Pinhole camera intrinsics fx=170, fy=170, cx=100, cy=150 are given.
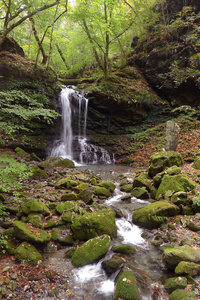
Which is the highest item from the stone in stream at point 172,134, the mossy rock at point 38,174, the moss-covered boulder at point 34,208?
the stone in stream at point 172,134

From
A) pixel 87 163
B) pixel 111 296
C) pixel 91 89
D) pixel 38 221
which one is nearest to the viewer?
pixel 111 296

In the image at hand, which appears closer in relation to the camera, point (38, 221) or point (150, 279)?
point (150, 279)

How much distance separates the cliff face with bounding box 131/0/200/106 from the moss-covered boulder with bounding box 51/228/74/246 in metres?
13.5

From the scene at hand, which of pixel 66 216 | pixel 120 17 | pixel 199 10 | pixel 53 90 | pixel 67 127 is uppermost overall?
pixel 199 10

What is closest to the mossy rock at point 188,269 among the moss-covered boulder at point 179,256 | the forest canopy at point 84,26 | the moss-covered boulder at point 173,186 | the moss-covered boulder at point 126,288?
the moss-covered boulder at point 179,256

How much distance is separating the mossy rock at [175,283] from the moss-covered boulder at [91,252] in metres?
1.20

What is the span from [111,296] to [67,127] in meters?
12.5

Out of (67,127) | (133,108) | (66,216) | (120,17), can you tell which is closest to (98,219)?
(66,216)

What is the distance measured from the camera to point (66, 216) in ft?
14.0

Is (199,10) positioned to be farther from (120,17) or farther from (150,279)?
(150,279)

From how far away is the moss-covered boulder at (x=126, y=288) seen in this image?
250 centimetres

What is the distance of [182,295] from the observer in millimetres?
2430

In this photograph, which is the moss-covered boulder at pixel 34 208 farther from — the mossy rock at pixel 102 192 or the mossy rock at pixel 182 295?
the mossy rock at pixel 182 295

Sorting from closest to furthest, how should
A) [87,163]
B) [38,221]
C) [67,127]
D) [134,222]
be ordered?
1. [38,221]
2. [134,222]
3. [87,163]
4. [67,127]
